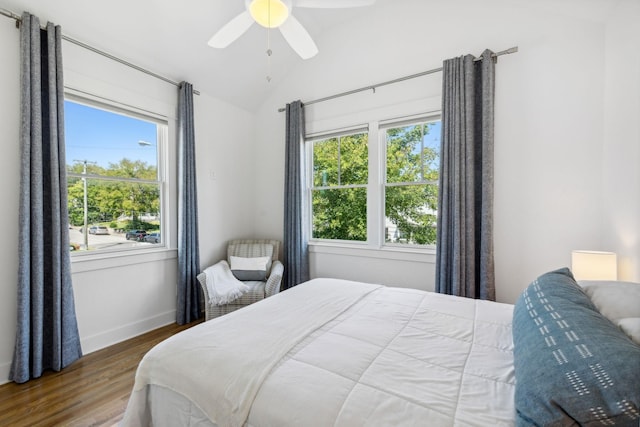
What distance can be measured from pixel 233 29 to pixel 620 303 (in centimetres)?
250

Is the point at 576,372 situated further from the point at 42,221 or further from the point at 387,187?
the point at 42,221

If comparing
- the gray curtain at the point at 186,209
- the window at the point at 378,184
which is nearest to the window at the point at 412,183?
the window at the point at 378,184

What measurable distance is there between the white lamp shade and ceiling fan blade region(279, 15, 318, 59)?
93.5 inches

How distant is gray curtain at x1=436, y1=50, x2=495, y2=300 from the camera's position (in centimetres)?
246

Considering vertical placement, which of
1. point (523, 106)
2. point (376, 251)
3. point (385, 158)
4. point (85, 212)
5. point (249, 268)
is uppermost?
point (523, 106)

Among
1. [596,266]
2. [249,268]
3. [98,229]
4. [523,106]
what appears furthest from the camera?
[249,268]

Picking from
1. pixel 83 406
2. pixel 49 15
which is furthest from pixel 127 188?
pixel 83 406

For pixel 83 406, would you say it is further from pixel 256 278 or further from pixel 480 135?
pixel 480 135

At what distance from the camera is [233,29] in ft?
6.26

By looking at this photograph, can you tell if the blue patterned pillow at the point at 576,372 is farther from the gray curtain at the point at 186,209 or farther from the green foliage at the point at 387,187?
the gray curtain at the point at 186,209

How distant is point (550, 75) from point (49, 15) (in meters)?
4.02

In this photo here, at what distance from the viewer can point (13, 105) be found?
2064 millimetres

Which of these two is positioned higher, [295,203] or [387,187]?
[387,187]

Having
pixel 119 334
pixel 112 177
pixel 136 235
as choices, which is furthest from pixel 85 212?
pixel 119 334
